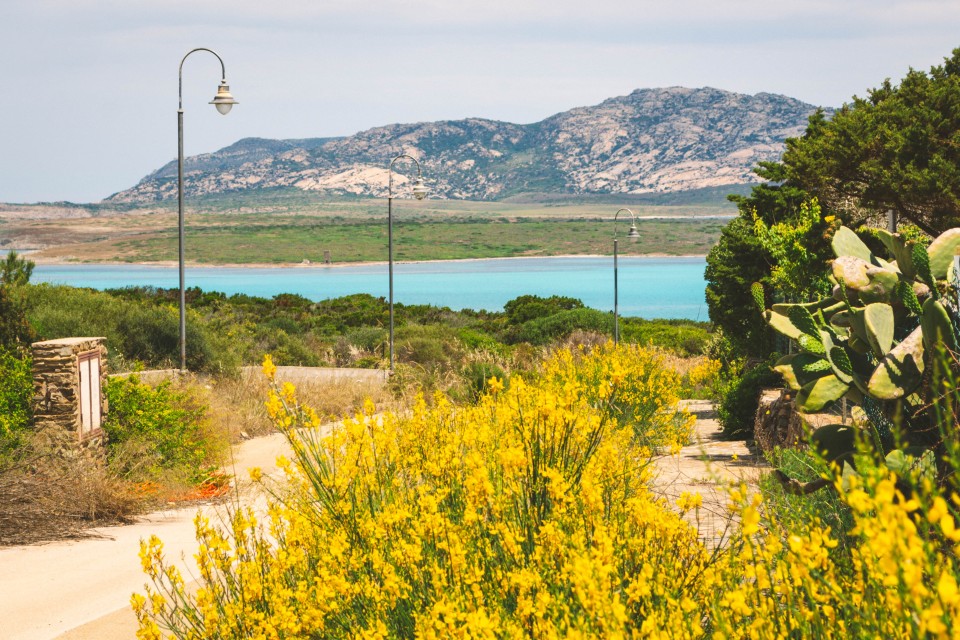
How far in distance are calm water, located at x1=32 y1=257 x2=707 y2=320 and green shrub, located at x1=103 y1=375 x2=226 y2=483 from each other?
49.9 metres

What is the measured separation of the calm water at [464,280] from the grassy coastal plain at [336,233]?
2.71m

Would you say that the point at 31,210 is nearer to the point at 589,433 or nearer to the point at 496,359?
the point at 496,359

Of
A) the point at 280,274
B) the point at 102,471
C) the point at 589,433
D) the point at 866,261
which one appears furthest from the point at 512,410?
the point at 280,274

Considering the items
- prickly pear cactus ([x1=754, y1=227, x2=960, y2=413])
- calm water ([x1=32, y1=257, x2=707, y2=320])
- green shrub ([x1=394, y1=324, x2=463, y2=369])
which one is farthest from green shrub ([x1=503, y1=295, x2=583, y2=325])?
prickly pear cactus ([x1=754, y1=227, x2=960, y2=413])

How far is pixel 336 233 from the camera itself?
405ft

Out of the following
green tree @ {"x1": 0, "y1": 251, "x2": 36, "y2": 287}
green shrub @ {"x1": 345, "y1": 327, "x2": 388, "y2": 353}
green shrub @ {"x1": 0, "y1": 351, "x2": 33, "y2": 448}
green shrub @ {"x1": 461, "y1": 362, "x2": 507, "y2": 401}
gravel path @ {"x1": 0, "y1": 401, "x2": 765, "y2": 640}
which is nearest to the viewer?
gravel path @ {"x1": 0, "y1": 401, "x2": 765, "y2": 640}

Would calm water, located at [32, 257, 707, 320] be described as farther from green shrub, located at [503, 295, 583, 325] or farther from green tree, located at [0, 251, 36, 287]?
green tree, located at [0, 251, 36, 287]

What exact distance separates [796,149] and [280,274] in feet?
287

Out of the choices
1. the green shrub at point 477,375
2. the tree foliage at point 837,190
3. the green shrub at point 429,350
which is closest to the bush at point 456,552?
the tree foliage at point 837,190

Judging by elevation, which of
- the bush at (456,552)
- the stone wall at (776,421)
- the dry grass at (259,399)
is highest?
the bush at (456,552)

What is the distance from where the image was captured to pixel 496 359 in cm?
1994

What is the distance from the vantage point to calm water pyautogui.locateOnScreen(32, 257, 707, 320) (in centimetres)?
7231

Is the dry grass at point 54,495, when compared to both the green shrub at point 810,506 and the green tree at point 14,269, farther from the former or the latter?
the green tree at point 14,269

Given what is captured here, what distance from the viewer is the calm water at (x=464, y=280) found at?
237ft
